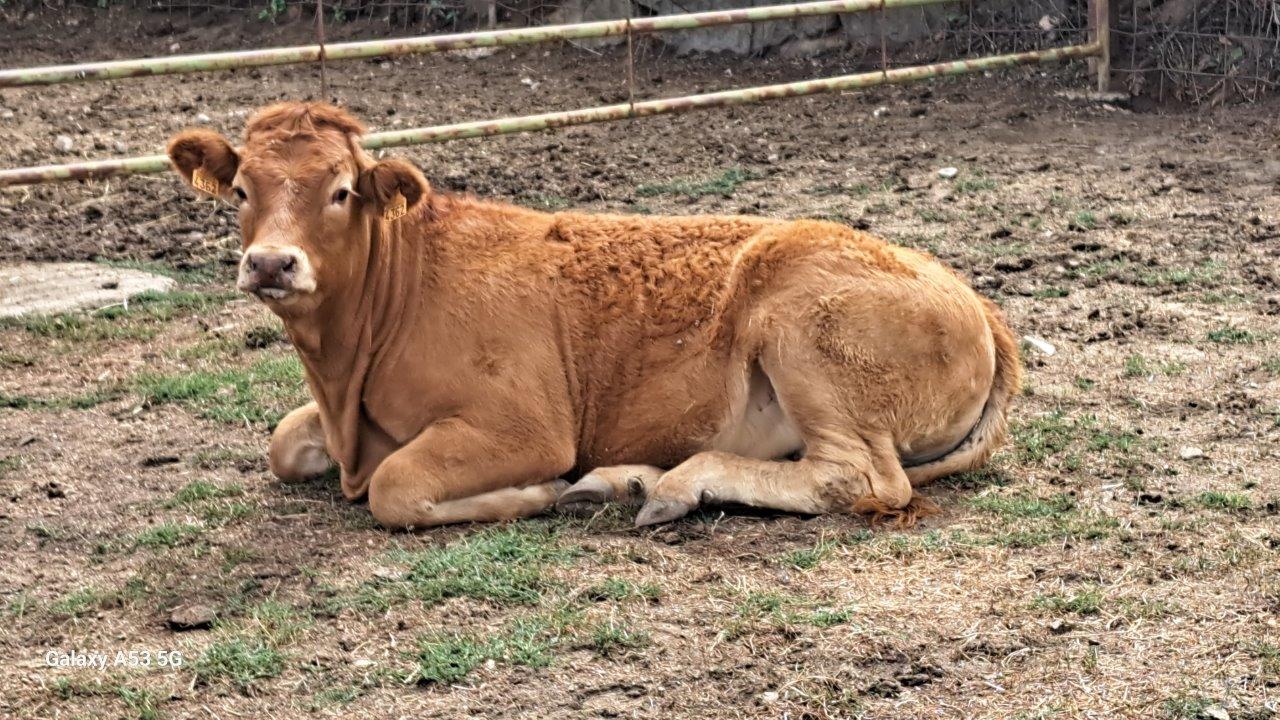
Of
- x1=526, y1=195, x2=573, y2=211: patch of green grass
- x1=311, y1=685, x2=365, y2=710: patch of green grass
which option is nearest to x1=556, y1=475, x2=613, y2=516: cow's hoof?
x1=311, y1=685, x2=365, y2=710: patch of green grass

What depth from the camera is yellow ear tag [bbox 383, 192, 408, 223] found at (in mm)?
6113

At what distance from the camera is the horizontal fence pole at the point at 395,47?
10078 mm

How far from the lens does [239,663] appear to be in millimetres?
4742

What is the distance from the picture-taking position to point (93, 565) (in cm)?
567

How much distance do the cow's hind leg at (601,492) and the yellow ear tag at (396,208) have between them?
125 centimetres

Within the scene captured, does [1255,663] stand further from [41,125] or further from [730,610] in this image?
[41,125]

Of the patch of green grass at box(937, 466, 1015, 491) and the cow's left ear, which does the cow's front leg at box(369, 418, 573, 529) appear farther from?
the patch of green grass at box(937, 466, 1015, 491)

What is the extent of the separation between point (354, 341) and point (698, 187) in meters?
5.15

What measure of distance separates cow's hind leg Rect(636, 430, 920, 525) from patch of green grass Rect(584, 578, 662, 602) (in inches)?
26.0

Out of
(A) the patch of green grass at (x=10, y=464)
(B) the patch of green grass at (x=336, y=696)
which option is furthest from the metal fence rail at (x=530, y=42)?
(B) the patch of green grass at (x=336, y=696)

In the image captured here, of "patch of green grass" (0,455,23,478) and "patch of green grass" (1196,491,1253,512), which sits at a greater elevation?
"patch of green grass" (1196,491,1253,512)

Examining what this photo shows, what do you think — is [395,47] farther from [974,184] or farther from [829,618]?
[829,618]

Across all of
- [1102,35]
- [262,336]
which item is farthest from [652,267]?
[1102,35]

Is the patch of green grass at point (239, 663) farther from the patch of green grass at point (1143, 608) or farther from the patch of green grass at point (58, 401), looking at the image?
the patch of green grass at point (58, 401)
